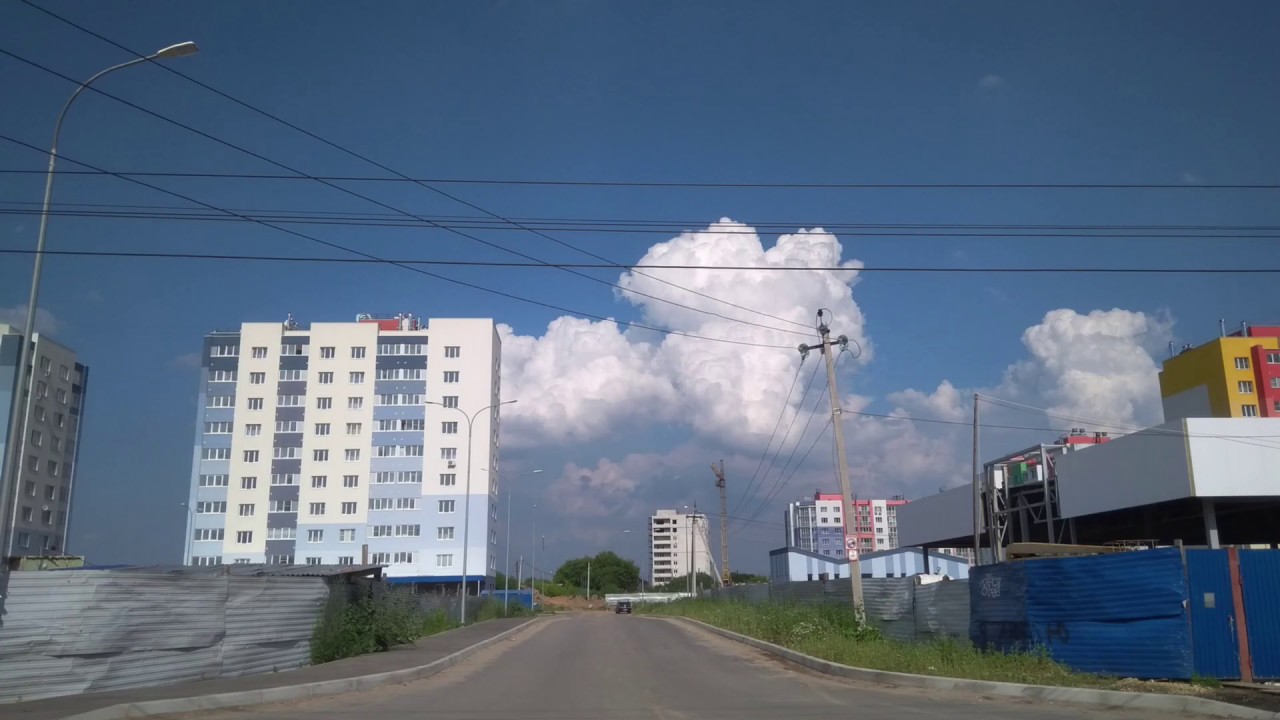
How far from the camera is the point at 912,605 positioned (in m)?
21.7

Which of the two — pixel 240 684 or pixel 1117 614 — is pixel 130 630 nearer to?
pixel 240 684

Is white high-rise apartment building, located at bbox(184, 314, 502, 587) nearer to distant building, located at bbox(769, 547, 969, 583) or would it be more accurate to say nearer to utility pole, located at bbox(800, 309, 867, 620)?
distant building, located at bbox(769, 547, 969, 583)

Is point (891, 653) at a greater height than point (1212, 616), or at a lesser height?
lesser

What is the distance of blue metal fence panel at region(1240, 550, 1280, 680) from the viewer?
45.9ft

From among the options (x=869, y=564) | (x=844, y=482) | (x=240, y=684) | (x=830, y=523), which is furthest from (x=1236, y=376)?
(x=830, y=523)

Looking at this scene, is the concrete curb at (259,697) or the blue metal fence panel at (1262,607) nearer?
the concrete curb at (259,697)

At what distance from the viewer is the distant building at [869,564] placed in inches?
2869

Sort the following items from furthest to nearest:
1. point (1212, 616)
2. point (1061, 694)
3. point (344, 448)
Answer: point (344, 448) < point (1212, 616) < point (1061, 694)

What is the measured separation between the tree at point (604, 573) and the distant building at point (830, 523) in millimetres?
28909

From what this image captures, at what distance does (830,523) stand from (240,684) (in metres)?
152

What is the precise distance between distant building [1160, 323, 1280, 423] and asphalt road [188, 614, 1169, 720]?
60.9 meters

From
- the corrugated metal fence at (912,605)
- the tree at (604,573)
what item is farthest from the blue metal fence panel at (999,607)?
the tree at (604,573)

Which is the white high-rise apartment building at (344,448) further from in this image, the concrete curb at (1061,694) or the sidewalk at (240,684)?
the concrete curb at (1061,694)

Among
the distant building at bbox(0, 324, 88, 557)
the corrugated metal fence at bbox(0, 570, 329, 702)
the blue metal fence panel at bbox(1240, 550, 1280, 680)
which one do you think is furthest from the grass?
the distant building at bbox(0, 324, 88, 557)
